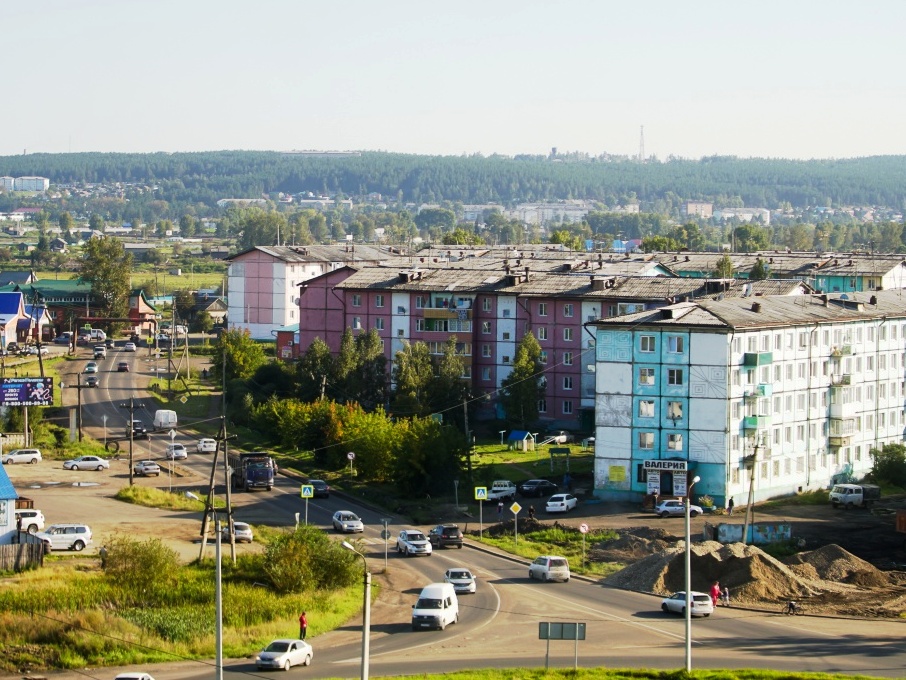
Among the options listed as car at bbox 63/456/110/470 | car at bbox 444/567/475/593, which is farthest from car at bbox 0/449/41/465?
car at bbox 444/567/475/593

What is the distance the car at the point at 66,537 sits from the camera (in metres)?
51.8

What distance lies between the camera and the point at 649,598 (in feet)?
153

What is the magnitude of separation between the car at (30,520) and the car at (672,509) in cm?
2260

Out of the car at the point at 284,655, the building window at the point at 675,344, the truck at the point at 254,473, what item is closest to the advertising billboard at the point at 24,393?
the truck at the point at 254,473

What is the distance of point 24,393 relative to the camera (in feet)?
245

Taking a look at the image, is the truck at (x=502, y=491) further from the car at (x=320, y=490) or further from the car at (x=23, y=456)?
the car at (x=23, y=456)

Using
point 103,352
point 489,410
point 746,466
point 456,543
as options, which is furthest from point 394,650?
point 103,352

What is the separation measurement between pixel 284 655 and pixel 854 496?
3216cm

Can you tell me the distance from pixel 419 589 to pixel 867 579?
14.0 metres

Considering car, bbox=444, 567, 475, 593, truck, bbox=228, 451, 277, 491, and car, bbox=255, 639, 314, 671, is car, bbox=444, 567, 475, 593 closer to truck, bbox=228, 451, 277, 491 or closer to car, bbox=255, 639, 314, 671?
car, bbox=255, 639, 314, 671

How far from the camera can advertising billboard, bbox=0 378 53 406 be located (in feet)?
245

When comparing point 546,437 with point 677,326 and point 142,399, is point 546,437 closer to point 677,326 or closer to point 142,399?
point 677,326

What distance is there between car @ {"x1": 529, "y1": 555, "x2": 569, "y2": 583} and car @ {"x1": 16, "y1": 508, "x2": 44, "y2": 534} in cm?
1719

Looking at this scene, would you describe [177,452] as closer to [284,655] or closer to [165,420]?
[165,420]
